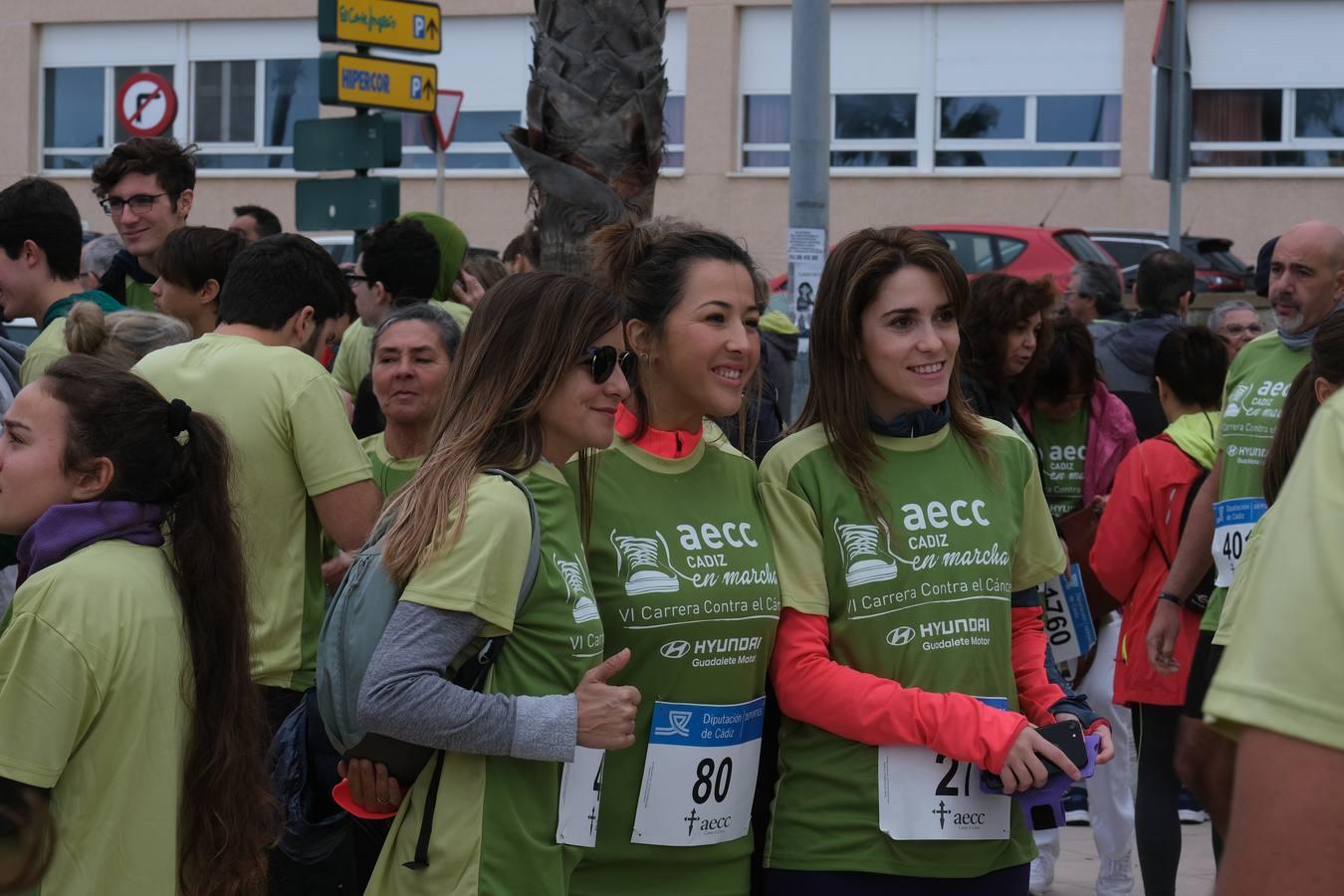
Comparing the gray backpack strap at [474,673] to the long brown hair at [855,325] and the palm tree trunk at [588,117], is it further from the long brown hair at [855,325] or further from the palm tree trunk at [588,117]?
the palm tree trunk at [588,117]

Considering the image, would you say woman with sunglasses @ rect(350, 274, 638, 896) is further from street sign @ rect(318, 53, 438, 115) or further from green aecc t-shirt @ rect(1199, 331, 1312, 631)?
street sign @ rect(318, 53, 438, 115)

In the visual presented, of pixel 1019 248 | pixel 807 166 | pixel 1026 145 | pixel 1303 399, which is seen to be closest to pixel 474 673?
pixel 1303 399

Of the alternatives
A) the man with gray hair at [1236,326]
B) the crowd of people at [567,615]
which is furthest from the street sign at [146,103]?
the crowd of people at [567,615]

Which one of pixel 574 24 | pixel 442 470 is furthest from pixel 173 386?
pixel 574 24

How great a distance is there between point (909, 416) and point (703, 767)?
0.81 m

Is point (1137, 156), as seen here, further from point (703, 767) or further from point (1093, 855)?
point (703, 767)

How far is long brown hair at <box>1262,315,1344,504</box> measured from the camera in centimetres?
425

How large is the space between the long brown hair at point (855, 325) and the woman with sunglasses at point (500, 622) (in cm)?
54

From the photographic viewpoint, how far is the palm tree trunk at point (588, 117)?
6.33 meters

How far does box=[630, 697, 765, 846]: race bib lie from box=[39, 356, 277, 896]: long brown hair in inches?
26.6

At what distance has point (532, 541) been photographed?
2.86m

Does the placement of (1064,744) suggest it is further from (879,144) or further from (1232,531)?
(879,144)

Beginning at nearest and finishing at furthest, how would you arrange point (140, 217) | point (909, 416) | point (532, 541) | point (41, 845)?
point (41, 845) < point (532, 541) < point (909, 416) < point (140, 217)

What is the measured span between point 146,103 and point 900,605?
1092 cm
